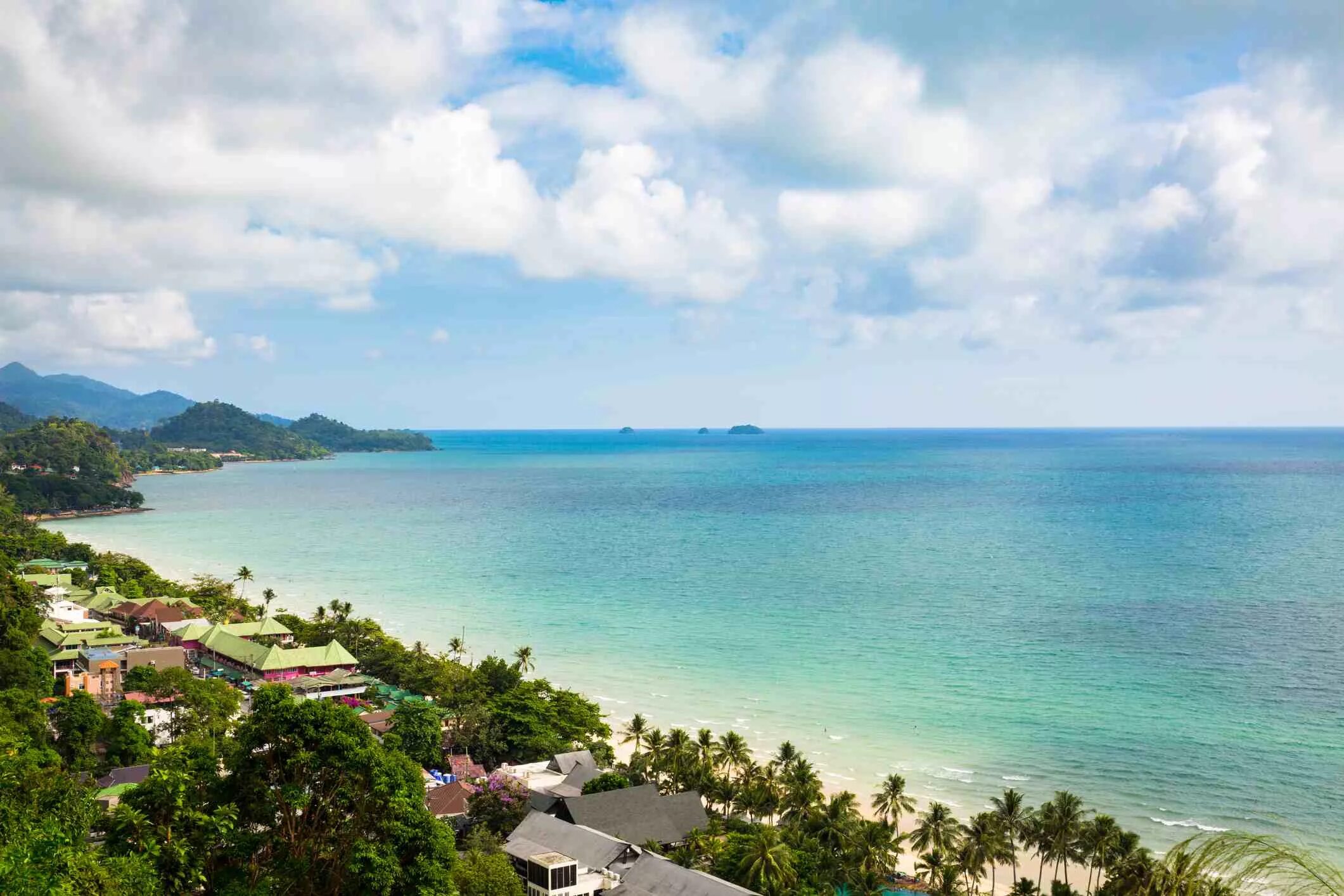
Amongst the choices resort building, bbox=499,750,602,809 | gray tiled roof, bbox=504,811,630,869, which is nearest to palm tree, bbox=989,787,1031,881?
gray tiled roof, bbox=504,811,630,869

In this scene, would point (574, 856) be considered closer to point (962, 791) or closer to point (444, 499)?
point (962, 791)

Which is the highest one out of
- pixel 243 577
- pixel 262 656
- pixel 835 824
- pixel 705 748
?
pixel 243 577

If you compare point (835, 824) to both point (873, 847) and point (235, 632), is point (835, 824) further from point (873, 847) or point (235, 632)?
point (235, 632)

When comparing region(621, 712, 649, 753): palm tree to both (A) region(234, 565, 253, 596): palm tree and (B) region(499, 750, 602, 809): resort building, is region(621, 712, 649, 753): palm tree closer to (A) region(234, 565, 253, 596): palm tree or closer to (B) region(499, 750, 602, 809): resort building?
(B) region(499, 750, 602, 809): resort building

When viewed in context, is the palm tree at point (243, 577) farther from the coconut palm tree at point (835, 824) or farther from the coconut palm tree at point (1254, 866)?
the coconut palm tree at point (1254, 866)

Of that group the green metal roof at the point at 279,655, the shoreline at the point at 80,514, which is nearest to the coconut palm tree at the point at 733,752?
the green metal roof at the point at 279,655

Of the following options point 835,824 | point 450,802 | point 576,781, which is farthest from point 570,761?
point 835,824
